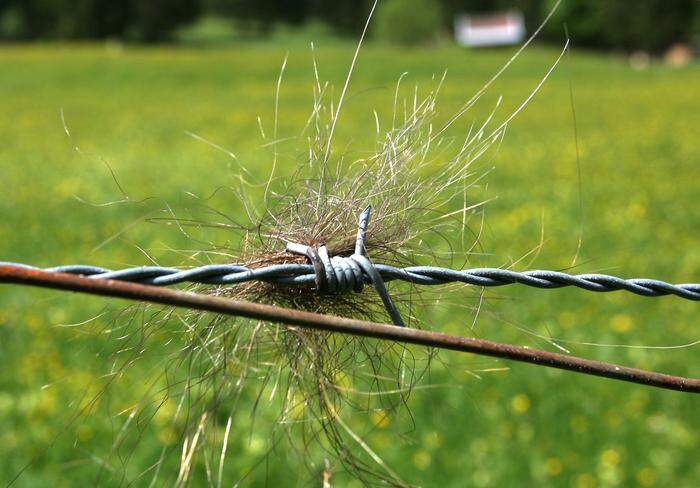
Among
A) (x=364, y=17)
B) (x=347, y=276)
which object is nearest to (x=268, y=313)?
(x=347, y=276)

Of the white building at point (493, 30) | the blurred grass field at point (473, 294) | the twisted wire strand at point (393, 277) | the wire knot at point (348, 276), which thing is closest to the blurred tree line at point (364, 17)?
the white building at point (493, 30)

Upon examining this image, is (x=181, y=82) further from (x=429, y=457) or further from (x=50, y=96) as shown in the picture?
(x=429, y=457)

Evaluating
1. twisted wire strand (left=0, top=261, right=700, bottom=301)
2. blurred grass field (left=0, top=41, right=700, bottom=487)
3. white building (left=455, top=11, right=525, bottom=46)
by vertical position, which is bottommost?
white building (left=455, top=11, right=525, bottom=46)

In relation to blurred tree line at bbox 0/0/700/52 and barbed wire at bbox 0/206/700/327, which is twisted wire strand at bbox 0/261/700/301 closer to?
barbed wire at bbox 0/206/700/327

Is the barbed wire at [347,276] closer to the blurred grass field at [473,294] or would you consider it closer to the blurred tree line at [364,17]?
the blurred grass field at [473,294]

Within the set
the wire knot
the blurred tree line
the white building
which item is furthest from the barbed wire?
the white building

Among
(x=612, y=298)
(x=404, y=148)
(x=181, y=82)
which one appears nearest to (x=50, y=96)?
(x=181, y=82)
